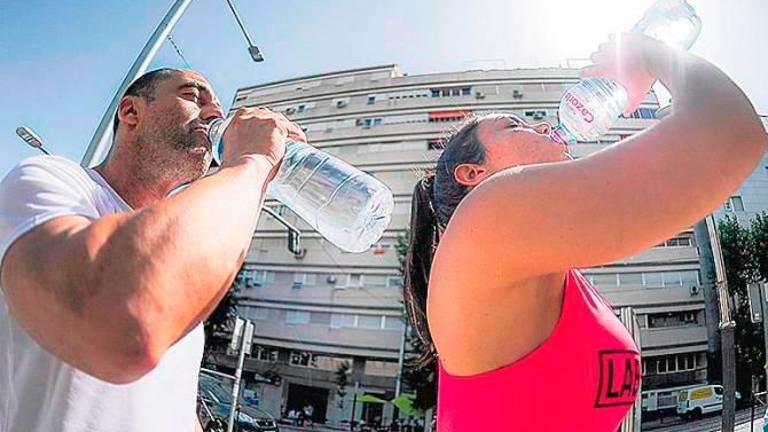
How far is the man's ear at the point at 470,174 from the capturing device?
4.41 ft

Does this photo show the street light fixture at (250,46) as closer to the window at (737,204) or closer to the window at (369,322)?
the window at (369,322)

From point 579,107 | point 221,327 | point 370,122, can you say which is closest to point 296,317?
point 221,327

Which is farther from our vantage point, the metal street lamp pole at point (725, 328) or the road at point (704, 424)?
the road at point (704, 424)

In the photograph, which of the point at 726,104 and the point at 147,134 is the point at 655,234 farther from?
the point at 147,134

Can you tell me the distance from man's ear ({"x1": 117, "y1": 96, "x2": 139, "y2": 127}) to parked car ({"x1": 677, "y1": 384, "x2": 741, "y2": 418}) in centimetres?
2457

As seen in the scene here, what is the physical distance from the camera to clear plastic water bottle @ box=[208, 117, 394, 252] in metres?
1.65

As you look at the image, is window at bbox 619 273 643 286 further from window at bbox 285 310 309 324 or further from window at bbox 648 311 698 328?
window at bbox 285 310 309 324

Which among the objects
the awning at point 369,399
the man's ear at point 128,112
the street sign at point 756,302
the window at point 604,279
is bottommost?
the awning at point 369,399

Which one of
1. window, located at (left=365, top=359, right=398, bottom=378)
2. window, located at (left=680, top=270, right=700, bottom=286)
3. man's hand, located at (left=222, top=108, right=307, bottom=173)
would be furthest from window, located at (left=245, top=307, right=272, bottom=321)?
man's hand, located at (left=222, top=108, right=307, bottom=173)

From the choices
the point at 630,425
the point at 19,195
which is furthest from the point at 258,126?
the point at 630,425

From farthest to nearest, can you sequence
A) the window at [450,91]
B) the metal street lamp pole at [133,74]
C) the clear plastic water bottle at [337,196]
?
the window at [450,91] < the metal street lamp pole at [133,74] < the clear plastic water bottle at [337,196]

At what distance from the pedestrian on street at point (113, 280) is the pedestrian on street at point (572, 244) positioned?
0.43 meters

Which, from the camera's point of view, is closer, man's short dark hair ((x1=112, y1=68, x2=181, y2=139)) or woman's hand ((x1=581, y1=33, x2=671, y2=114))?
woman's hand ((x1=581, y1=33, x2=671, y2=114))

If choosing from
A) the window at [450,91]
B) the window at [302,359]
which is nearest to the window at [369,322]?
the window at [302,359]
